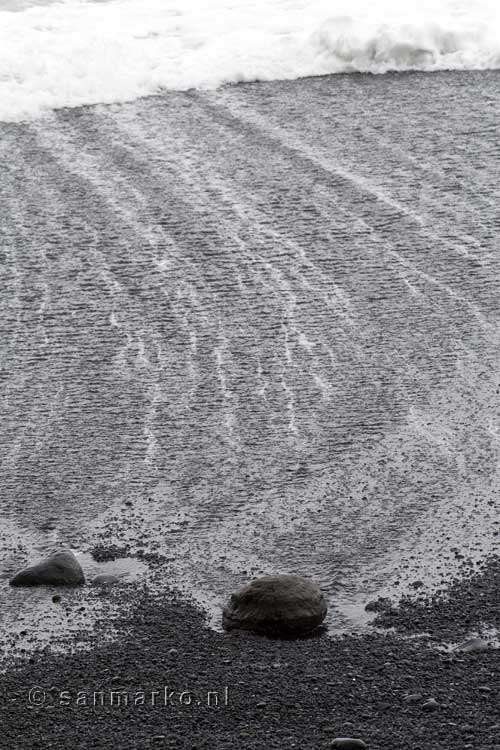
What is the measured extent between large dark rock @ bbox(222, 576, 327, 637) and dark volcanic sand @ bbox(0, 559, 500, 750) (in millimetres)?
68

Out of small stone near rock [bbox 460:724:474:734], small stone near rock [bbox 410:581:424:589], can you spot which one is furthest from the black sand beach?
small stone near rock [bbox 410:581:424:589]

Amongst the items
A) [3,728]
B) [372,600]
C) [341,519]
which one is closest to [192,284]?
[341,519]

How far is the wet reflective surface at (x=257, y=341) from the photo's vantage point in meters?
5.67

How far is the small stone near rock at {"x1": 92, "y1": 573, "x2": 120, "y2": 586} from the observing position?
5266 mm

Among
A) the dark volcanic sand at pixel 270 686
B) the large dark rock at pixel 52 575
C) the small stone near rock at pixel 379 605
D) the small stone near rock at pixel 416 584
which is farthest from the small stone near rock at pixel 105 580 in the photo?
the small stone near rock at pixel 416 584

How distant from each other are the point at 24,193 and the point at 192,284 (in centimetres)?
215

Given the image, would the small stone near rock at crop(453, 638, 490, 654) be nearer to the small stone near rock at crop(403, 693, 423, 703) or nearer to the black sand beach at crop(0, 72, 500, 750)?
the black sand beach at crop(0, 72, 500, 750)

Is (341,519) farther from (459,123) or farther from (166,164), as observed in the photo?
(459,123)

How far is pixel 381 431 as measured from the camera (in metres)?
6.45

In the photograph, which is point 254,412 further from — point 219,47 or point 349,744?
point 219,47

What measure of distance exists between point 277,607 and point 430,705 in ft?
2.58

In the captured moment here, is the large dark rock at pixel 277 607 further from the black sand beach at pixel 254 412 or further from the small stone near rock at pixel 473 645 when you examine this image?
the small stone near rock at pixel 473 645

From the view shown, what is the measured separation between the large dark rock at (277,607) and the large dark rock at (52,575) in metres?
0.70

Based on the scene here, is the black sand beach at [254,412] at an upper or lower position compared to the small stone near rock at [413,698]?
lower
